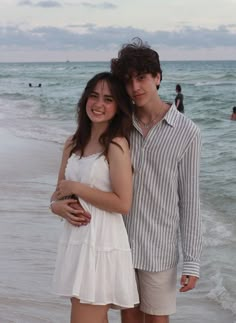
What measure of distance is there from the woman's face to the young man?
0.31ft

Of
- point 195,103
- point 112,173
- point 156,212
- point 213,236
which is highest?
point 112,173

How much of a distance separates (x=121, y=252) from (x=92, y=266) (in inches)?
5.6

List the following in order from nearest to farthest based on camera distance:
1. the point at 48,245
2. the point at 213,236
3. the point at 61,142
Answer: the point at 48,245 < the point at 213,236 < the point at 61,142

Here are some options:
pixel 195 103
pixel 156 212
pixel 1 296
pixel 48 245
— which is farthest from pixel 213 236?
pixel 195 103

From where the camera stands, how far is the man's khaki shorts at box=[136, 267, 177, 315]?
292cm

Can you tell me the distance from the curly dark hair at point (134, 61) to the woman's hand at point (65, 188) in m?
0.51

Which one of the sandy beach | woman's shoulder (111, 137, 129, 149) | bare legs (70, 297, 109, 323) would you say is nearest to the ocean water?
the sandy beach

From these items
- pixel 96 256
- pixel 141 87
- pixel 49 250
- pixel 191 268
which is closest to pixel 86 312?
pixel 96 256

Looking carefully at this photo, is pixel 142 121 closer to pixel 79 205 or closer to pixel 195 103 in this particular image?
pixel 79 205

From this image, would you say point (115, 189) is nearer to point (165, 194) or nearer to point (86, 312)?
point (165, 194)

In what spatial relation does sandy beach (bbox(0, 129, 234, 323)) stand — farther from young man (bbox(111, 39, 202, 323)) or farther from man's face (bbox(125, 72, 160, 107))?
man's face (bbox(125, 72, 160, 107))

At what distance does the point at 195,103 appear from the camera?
1142 inches

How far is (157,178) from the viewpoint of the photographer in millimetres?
2809

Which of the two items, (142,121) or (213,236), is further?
(213,236)
